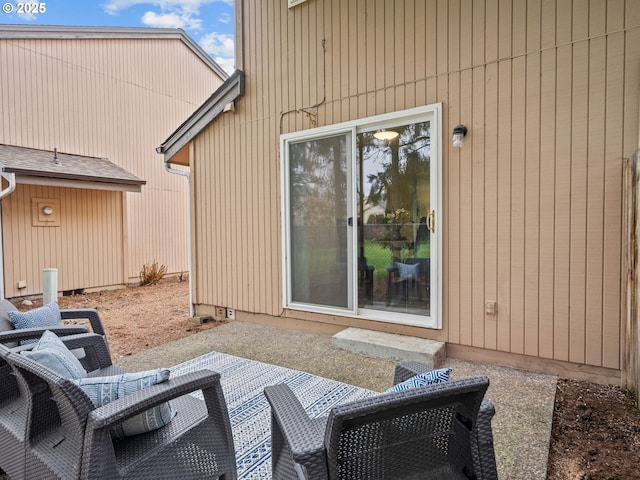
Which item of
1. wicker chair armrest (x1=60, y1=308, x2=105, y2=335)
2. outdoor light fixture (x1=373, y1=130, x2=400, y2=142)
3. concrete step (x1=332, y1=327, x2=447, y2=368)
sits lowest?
concrete step (x1=332, y1=327, x2=447, y2=368)

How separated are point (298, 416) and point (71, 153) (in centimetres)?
902

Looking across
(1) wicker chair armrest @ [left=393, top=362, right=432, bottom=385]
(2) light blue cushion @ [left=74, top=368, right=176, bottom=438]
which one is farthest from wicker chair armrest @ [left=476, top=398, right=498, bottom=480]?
(2) light blue cushion @ [left=74, top=368, right=176, bottom=438]

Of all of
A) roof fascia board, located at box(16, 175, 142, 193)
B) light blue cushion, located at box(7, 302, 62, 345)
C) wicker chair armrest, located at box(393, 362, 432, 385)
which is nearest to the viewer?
wicker chair armrest, located at box(393, 362, 432, 385)

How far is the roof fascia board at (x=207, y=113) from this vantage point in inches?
200

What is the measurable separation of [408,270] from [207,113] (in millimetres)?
3608

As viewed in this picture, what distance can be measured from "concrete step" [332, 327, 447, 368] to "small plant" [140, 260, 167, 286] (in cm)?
673

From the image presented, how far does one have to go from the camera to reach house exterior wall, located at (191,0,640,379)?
2990 mm

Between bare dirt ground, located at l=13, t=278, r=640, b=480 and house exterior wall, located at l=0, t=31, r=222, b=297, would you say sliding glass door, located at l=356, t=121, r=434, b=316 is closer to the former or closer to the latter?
bare dirt ground, located at l=13, t=278, r=640, b=480

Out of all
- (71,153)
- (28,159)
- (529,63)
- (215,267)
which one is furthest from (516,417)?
(71,153)

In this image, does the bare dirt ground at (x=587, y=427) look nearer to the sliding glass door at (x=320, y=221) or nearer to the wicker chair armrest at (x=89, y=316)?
the wicker chair armrest at (x=89, y=316)

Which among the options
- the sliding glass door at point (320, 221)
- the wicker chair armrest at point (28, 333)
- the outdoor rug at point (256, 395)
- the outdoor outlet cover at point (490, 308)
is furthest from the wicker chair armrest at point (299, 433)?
the sliding glass door at point (320, 221)

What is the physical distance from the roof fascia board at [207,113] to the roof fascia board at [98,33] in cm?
451
